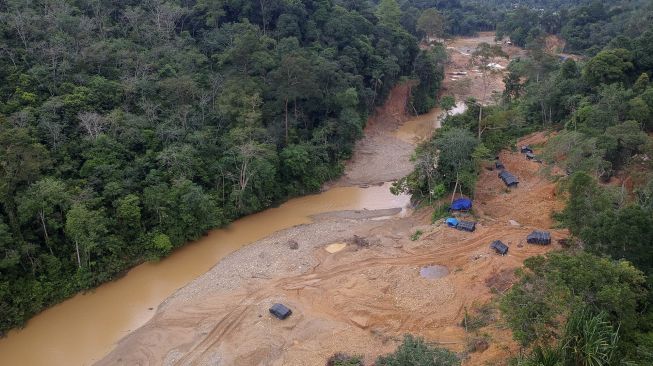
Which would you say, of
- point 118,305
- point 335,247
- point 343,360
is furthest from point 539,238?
point 118,305

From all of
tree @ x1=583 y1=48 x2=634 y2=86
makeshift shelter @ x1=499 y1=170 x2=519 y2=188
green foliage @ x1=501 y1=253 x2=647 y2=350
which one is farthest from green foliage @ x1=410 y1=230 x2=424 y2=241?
tree @ x1=583 y1=48 x2=634 y2=86

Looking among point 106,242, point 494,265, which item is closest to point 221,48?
point 106,242

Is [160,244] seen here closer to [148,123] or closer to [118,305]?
[118,305]

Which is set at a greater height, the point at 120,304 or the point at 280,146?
the point at 280,146

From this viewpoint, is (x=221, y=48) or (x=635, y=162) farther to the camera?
(x=221, y=48)

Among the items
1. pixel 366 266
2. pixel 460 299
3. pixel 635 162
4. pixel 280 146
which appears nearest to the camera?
pixel 460 299

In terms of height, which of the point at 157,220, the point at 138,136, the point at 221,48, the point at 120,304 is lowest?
the point at 120,304

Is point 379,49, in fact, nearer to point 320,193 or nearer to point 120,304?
point 320,193
